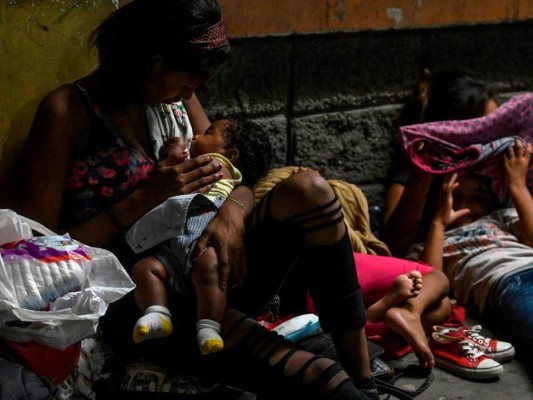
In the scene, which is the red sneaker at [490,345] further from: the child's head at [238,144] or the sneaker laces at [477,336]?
the child's head at [238,144]

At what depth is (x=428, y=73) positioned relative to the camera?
4.86 metres

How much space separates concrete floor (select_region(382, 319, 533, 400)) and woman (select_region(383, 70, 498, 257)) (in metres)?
0.76

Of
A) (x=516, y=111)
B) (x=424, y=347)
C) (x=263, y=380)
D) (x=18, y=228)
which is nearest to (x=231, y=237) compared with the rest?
(x=263, y=380)

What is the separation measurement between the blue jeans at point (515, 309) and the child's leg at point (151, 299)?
5.67 ft

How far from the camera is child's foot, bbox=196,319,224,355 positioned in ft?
8.89

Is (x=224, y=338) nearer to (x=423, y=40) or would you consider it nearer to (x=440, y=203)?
(x=440, y=203)

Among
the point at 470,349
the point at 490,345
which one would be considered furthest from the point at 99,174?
the point at 490,345

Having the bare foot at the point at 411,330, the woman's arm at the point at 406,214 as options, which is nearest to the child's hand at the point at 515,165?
the woman's arm at the point at 406,214

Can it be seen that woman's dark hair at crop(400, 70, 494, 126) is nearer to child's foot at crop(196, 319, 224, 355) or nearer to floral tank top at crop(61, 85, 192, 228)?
floral tank top at crop(61, 85, 192, 228)

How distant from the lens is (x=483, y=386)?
3.67 m

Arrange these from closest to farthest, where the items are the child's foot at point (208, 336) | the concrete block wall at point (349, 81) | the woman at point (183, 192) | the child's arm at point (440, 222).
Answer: the child's foot at point (208, 336), the woman at point (183, 192), the child's arm at point (440, 222), the concrete block wall at point (349, 81)

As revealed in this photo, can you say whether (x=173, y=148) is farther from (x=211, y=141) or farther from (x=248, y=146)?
(x=248, y=146)

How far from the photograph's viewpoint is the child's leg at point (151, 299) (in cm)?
274

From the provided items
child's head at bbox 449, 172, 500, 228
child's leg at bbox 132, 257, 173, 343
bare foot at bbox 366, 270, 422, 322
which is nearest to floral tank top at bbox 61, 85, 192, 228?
child's leg at bbox 132, 257, 173, 343
